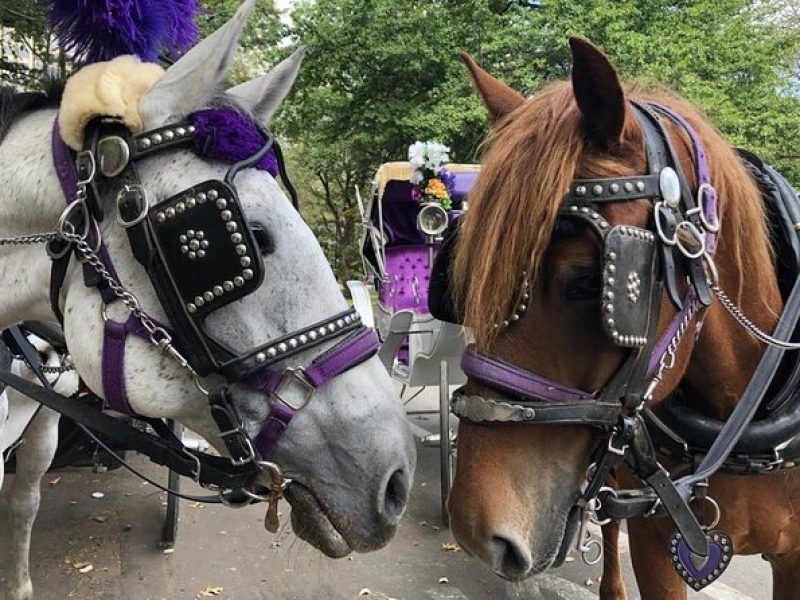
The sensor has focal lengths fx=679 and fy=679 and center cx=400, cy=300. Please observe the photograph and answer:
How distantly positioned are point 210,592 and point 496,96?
2901 mm

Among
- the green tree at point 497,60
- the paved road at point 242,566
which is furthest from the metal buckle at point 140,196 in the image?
the green tree at point 497,60

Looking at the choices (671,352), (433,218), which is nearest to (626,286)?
(671,352)

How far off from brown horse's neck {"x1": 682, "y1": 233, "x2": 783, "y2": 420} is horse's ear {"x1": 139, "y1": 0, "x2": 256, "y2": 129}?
117 centimetres

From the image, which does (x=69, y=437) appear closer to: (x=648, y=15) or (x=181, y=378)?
(x=181, y=378)

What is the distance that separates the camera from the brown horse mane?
4.42ft

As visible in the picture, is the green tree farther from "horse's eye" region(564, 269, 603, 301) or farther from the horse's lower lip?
the horse's lower lip

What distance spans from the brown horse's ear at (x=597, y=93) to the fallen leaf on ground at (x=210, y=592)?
3.04 metres

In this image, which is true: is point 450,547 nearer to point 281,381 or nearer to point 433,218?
point 433,218

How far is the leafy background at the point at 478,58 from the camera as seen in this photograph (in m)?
12.3

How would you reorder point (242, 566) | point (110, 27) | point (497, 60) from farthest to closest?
point (497, 60), point (242, 566), point (110, 27)

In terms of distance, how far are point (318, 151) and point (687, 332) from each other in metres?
15.2

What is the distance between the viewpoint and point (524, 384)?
135cm

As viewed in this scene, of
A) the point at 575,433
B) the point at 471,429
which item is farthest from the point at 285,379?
the point at 575,433

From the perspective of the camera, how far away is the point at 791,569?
1.93 meters
